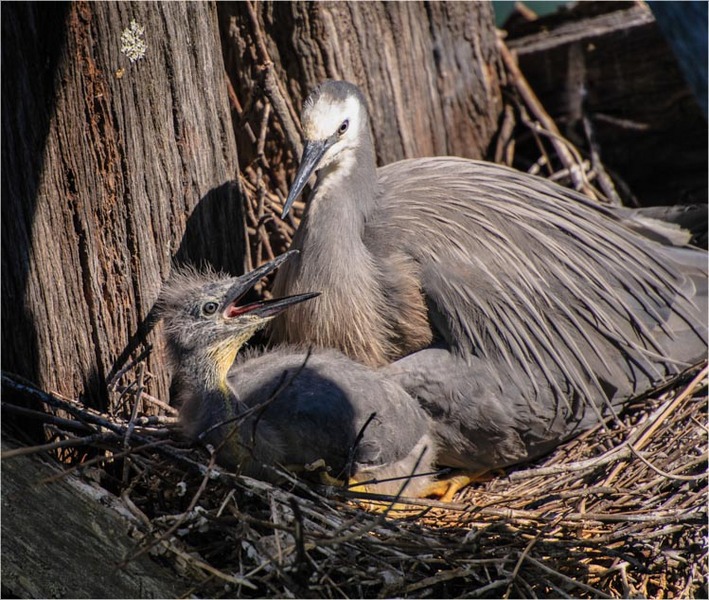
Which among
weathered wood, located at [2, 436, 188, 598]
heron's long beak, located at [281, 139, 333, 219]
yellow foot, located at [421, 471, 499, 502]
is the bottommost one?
yellow foot, located at [421, 471, 499, 502]

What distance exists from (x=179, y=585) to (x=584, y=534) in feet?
4.16

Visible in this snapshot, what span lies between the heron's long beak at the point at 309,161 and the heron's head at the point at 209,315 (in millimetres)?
311

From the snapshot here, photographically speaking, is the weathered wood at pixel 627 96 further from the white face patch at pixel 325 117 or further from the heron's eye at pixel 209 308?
the heron's eye at pixel 209 308

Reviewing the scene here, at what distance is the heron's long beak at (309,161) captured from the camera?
3.04 meters

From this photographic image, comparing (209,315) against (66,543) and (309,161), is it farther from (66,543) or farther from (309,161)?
(66,543)

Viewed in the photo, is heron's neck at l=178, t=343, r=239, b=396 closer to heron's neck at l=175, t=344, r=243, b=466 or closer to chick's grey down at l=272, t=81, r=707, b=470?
heron's neck at l=175, t=344, r=243, b=466

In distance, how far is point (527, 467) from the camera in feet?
10.5

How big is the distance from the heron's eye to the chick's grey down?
0.46 meters

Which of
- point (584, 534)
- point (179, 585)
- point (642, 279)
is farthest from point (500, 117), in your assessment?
point (179, 585)

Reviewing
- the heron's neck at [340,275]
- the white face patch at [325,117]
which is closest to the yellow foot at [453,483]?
the heron's neck at [340,275]

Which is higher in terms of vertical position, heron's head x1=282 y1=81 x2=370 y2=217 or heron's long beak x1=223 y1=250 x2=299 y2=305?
heron's head x1=282 y1=81 x2=370 y2=217

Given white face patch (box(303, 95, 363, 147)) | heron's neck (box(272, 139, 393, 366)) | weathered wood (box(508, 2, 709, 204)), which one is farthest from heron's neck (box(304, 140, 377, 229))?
weathered wood (box(508, 2, 709, 204))

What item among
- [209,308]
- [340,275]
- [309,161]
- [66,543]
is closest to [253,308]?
[209,308]

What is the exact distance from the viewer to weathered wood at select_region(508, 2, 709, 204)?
419cm
